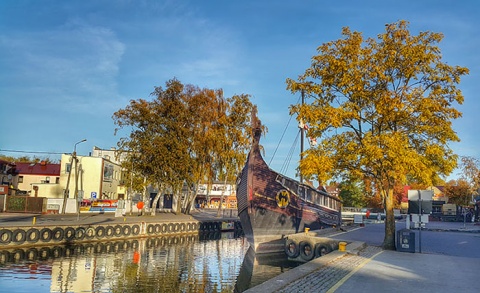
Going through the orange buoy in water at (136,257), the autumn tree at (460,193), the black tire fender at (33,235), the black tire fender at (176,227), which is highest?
the autumn tree at (460,193)

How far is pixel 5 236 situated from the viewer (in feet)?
86.7

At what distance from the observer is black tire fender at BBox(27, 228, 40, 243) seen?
27828mm

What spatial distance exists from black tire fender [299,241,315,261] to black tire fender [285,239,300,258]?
247 millimetres

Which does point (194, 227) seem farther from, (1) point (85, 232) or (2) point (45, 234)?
(2) point (45, 234)

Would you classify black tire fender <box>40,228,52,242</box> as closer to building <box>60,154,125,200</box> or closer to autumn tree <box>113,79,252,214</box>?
autumn tree <box>113,79,252,214</box>

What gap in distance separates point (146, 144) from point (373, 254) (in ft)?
115

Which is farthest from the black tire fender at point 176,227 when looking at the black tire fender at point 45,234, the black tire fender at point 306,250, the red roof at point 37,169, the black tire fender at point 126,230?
the red roof at point 37,169

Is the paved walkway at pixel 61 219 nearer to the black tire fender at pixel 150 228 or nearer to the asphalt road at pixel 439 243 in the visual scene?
the black tire fender at pixel 150 228

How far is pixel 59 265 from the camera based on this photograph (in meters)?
21.2

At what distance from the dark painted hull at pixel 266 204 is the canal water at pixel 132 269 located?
4.80ft

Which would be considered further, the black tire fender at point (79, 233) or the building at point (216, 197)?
the building at point (216, 197)

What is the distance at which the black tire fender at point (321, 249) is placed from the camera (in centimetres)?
2209

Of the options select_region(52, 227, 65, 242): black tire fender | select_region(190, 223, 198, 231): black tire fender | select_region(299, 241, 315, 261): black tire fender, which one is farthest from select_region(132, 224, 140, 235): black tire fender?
select_region(299, 241, 315, 261): black tire fender

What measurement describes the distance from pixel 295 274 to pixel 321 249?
33.0 ft
